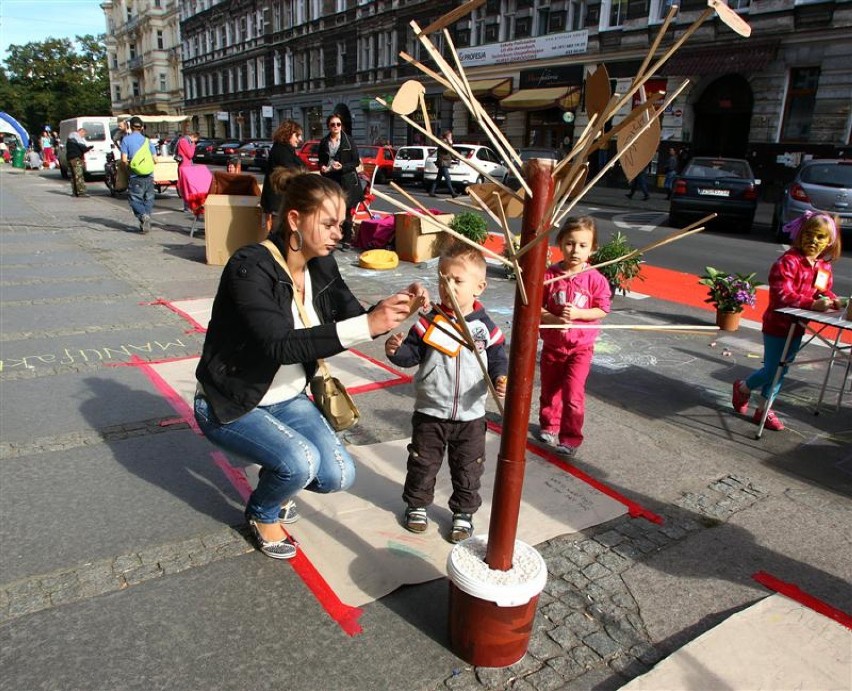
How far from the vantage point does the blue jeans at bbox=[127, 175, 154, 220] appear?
37.6 feet

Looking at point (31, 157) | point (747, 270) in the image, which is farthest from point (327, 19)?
point (747, 270)

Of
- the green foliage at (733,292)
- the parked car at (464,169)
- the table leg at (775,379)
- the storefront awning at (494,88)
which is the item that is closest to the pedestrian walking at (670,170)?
the parked car at (464,169)

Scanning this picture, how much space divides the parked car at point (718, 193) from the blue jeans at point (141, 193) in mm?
11370

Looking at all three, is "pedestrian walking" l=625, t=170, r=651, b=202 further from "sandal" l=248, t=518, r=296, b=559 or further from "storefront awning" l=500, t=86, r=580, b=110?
"sandal" l=248, t=518, r=296, b=559

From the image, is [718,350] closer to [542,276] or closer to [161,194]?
[542,276]

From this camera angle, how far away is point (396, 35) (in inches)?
1544

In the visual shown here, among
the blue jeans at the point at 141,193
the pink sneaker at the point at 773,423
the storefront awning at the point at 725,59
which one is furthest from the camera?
the storefront awning at the point at 725,59

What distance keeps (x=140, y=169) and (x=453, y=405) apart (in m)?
10.2

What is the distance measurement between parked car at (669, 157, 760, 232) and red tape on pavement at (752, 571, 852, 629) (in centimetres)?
1367

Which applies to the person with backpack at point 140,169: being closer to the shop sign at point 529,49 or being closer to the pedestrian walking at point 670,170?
the pedestrian walking at point 670,170

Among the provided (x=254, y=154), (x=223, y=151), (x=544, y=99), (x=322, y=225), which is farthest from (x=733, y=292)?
(x=223, y=151)

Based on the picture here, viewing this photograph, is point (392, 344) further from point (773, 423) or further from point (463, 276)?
point (773, 423)

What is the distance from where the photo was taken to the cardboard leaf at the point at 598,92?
1891 mm

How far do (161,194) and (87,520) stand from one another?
18169 mm
